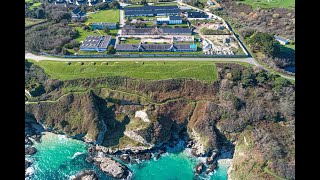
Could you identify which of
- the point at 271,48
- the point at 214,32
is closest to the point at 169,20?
the point at 214,32

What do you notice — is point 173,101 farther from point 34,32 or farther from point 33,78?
point 34,32

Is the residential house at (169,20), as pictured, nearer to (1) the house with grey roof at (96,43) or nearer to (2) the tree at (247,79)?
(1) the house with grey roof at (96,43)

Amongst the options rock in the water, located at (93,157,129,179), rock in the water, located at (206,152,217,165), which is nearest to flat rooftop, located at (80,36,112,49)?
rock in the water, located at (93,157,129,179)

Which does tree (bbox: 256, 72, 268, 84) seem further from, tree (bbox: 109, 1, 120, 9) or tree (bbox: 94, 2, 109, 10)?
tree (bbox: 94, 2, 109, 10)

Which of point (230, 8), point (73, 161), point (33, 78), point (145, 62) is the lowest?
point (73, 161)

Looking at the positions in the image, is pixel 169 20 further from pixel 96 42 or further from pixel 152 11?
pixel 96 42

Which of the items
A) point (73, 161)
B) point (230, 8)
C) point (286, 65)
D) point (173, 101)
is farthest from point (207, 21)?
point (73, 161)
